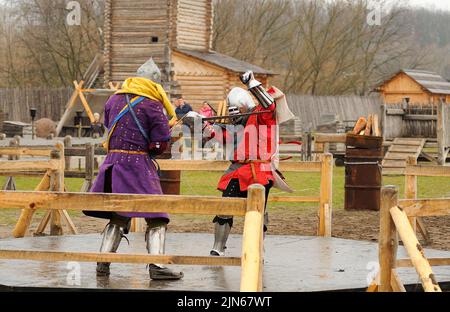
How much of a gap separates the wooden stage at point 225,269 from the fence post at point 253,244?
76.6 inches

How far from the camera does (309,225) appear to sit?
1403 cm

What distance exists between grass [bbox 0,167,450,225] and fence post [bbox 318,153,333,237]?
5.06m

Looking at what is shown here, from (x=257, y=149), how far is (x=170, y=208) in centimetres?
318

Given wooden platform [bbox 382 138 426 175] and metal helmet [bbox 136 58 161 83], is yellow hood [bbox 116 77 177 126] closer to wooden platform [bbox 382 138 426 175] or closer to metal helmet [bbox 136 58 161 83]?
metal helmet [bbox 136 58 161 83]

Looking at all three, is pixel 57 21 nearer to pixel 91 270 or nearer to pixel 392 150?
pixel 392 150

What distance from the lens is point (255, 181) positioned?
8.75 metres

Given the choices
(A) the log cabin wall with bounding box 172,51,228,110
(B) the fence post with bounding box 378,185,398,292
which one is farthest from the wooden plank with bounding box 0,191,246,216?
(A) the log cabin wall with bounding box 172,51,228,110

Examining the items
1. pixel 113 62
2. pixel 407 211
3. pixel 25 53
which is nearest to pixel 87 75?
pixel 113 62

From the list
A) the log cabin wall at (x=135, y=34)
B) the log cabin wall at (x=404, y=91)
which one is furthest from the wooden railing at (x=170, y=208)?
the log cabin wall at (x=404, y=91)

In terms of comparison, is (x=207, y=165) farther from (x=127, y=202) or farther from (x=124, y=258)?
(x=127, y=202)

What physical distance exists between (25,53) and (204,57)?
672 inches

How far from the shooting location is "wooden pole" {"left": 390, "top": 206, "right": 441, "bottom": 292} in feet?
17.6

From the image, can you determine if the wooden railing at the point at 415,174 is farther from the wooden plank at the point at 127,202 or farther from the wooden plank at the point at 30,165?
the wooden plank at the point at 127,202

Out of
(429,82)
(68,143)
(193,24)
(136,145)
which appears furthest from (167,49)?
(136,145)
